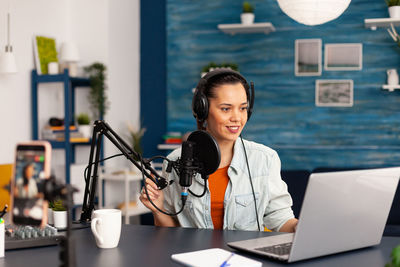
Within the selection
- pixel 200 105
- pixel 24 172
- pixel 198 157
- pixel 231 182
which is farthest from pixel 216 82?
pixel 24 172

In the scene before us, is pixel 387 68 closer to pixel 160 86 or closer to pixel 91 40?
pixel 160 86

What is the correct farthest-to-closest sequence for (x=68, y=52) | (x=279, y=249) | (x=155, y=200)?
(x=68, y=52) < (x=155, y=200) < (x=279, y=249)

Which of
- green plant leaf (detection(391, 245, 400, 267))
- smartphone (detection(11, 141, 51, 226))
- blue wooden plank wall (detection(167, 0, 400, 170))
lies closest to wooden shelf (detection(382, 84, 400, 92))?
blue wooden plank wall (detection(167, 0, 400, 170))

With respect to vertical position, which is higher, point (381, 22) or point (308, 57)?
point (381, 22)

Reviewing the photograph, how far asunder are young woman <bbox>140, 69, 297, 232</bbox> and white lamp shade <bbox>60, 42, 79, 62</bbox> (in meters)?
Answer: 2.41

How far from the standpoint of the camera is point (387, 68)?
4.14 meters

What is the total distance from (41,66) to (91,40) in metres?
0.62

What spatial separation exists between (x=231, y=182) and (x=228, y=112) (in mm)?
263

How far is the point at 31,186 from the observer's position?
79 cm

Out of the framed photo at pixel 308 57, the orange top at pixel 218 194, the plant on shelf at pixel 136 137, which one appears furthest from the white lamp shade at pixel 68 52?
the orange top at pixel 218 194

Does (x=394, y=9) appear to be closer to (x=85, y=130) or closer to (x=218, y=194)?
(x=85, y=130)

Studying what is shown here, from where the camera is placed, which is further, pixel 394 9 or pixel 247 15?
pixel 247 15

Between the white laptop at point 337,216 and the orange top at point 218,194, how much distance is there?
438 mm

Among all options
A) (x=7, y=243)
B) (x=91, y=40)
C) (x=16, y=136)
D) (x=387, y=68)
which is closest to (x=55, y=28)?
(x=91, y=40)
